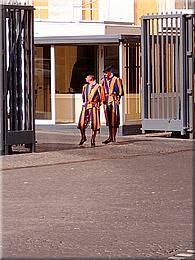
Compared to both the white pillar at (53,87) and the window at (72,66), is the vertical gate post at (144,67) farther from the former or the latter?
the white pillar at (53,87)

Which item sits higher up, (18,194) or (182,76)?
(182,76)

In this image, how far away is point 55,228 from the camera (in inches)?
421

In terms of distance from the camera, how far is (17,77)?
2009cm

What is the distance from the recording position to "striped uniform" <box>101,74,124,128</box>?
22.8 metres

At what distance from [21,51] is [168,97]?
5.31 m

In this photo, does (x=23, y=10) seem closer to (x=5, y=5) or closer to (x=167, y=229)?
(x=5, y=5)

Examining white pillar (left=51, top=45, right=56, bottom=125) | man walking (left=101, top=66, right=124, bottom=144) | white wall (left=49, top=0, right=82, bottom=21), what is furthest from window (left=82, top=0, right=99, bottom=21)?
man walking (left=101, top=66, right=124, bottom=144)

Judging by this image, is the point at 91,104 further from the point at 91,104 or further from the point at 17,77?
the point at 17,77

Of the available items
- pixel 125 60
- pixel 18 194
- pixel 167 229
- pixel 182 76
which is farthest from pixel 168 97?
pixel 167 229

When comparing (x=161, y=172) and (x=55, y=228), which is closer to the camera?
(x=55, y=228)

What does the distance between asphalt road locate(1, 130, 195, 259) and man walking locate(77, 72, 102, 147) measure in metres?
0.74

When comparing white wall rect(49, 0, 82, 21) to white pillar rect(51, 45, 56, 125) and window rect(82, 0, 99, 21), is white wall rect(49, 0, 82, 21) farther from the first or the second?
white pillar rect(51, 45, 56, 125)

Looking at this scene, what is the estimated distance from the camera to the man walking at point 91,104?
21703 mm

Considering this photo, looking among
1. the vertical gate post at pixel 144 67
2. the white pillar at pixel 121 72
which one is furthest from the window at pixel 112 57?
the vertical gate post at pixel 144 67
